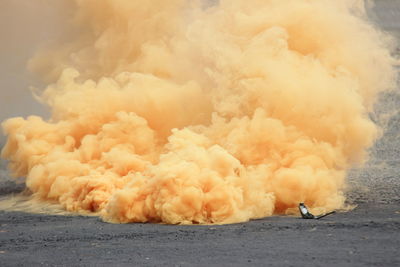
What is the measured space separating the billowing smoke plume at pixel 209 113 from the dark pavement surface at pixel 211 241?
1.32 metres

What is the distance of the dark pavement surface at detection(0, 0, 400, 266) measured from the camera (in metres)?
12.6

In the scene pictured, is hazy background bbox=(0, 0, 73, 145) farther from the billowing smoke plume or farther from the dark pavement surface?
the dark pavement surface

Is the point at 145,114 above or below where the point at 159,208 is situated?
above

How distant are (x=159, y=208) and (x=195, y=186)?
1232mm

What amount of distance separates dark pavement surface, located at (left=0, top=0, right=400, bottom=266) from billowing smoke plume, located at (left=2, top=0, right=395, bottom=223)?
132 centimetres

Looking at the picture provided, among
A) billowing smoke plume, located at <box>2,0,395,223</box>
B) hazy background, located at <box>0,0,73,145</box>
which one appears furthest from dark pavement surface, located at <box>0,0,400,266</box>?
hazy background, located at <box>0,0,73,145</box>

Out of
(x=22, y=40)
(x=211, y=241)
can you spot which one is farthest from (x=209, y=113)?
(x=22, y=40)

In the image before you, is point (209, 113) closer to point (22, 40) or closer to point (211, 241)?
point (211, 241)

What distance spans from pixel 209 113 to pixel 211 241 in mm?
10799

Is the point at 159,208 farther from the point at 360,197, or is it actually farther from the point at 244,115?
the point at 360,197

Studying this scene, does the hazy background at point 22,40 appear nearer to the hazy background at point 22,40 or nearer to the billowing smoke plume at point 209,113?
the hazy background at point 22,40

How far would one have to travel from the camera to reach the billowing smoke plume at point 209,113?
1862 centimetres

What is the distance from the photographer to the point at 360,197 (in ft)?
73.5

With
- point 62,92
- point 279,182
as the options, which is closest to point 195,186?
point 279,182
